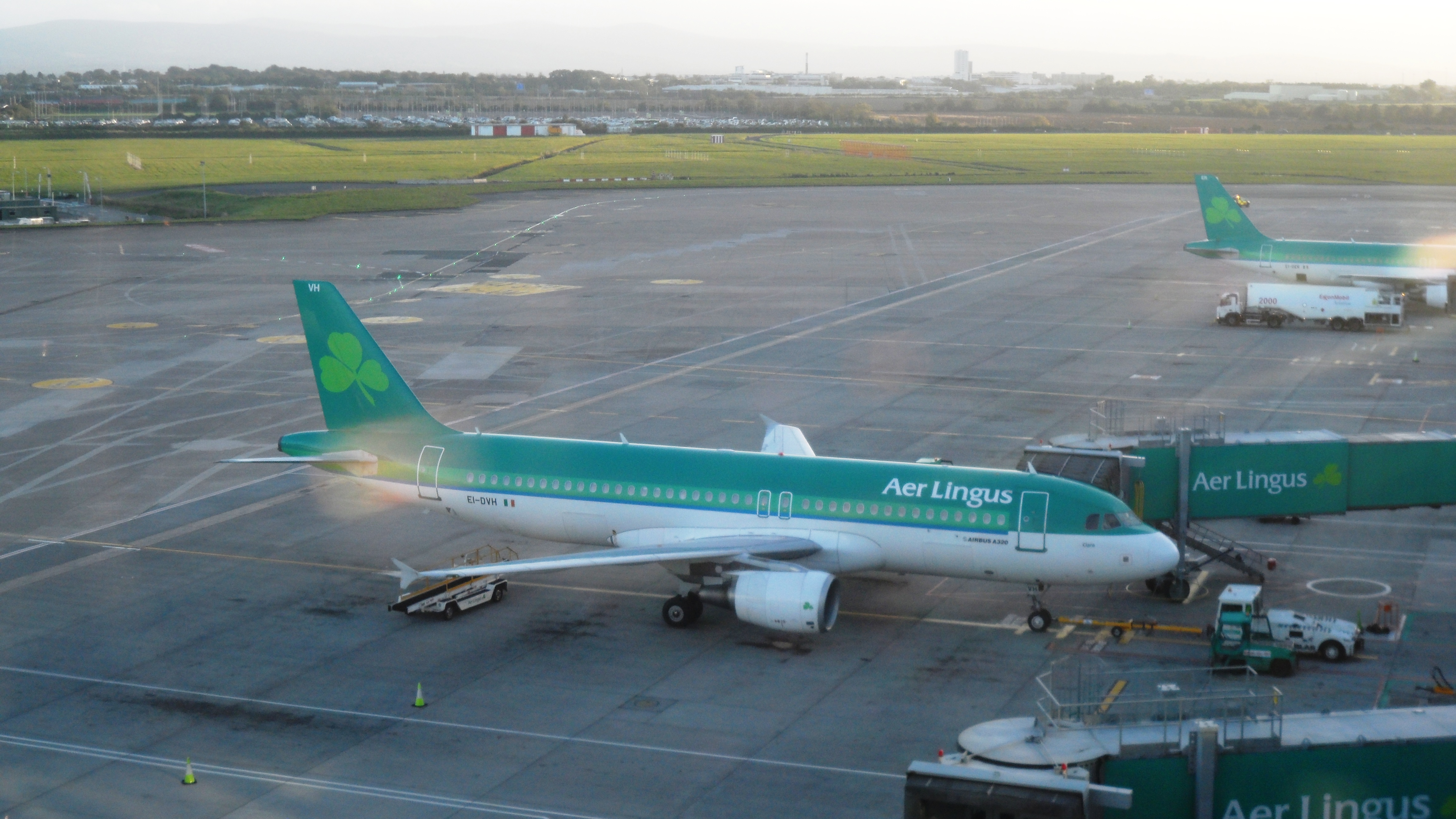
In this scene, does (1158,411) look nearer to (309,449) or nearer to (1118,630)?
(1118,630)

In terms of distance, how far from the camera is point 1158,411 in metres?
57.8

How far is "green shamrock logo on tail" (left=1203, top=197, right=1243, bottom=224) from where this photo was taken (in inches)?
3647

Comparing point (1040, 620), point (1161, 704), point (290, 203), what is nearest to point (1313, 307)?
point (1040, 620)

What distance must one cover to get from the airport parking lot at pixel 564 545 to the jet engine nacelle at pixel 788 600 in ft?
3.35

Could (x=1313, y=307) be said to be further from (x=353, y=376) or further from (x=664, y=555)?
(x=353, y=376)

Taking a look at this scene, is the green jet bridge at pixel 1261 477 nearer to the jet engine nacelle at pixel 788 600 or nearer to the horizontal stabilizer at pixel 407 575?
the jet engine nacelle at pixel 788 600

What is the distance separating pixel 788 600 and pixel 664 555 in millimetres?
3527

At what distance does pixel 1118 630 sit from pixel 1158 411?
25711 millimetres

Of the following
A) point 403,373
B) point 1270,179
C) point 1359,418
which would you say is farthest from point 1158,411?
point 1270,179

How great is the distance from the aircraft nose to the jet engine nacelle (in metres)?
7.55

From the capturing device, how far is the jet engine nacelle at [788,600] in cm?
3184

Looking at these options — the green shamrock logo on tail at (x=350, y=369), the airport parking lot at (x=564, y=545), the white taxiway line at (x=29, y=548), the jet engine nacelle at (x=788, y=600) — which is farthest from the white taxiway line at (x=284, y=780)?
the white taxiway line at (x=29, y=548)

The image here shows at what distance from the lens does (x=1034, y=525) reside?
33500 mm

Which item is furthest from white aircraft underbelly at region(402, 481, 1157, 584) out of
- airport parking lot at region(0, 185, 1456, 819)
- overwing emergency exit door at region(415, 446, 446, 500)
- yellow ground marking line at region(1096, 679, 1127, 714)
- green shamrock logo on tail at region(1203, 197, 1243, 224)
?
green shamrock logo on tail at region(1203, 197, 1243, 224)
